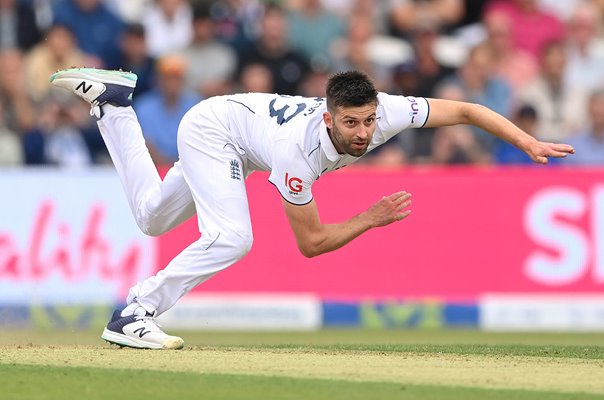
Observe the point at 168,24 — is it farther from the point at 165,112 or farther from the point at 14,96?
the point at 14,96

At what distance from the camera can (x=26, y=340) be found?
1143 cm

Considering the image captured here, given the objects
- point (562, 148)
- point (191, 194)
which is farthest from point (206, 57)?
point (562, 148)

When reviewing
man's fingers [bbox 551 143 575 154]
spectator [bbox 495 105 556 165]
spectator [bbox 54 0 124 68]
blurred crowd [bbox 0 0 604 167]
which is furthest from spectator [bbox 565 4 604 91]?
man's fingers [bbox 551 143 575 154]

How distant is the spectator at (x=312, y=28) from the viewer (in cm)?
1611

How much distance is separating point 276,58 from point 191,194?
661cm

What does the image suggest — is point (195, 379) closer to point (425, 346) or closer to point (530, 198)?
point (425, 346)

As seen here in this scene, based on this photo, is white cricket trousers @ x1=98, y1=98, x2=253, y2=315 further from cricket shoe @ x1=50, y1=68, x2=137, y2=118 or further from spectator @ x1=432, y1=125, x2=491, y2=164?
spectator @ x1=432, y1=125, x2=491, y2=164

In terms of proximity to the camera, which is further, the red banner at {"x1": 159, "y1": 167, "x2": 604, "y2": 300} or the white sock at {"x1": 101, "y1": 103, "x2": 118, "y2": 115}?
the red banner at {"x1": 159, "y1": 167, "x2": 604, "y2": 300}

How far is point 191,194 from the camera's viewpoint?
8844 mm

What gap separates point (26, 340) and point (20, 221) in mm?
1943

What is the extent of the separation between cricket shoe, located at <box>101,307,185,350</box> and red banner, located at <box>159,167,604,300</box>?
4.53m

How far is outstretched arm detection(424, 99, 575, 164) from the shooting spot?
8.05 metres

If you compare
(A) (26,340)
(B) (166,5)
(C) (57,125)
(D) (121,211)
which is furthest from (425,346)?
(B) (166,5)

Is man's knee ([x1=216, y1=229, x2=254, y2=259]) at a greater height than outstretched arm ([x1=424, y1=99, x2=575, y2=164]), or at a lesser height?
lesser
